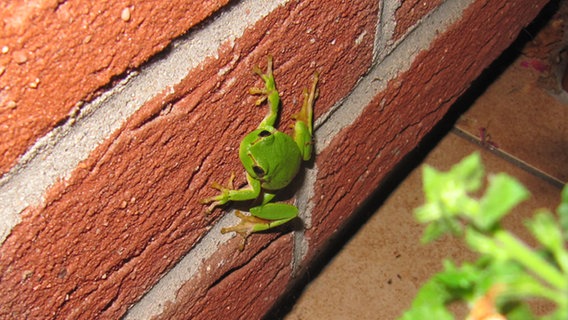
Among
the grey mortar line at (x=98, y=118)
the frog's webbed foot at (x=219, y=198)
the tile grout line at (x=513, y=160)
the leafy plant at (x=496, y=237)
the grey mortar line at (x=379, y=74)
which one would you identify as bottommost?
the tile grout line at (x=513, y=160)

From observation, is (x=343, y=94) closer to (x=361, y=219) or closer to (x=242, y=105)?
(x=242, y=105)

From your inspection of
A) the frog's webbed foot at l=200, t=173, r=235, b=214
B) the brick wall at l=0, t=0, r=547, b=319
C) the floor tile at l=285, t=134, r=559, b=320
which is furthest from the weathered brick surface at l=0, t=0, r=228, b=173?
the floor tile at l=285, t=134, r=559, b=320

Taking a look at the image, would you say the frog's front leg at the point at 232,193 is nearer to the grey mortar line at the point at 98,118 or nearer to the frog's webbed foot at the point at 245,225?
the frog's webbed foot at the point at 245,225

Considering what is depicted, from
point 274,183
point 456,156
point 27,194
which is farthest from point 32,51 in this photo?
point 456,156

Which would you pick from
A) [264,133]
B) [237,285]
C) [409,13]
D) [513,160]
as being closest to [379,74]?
[409,13]

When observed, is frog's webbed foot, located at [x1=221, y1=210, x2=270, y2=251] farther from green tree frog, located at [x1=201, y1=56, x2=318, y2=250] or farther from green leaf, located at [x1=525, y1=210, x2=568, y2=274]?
green leaf, located at [x1=525, y1=210, x2=568, y2=274]

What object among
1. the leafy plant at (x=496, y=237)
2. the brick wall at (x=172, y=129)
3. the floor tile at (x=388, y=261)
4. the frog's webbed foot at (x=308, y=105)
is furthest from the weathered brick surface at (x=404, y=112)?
the leafy plant at (x=496, y=237)
